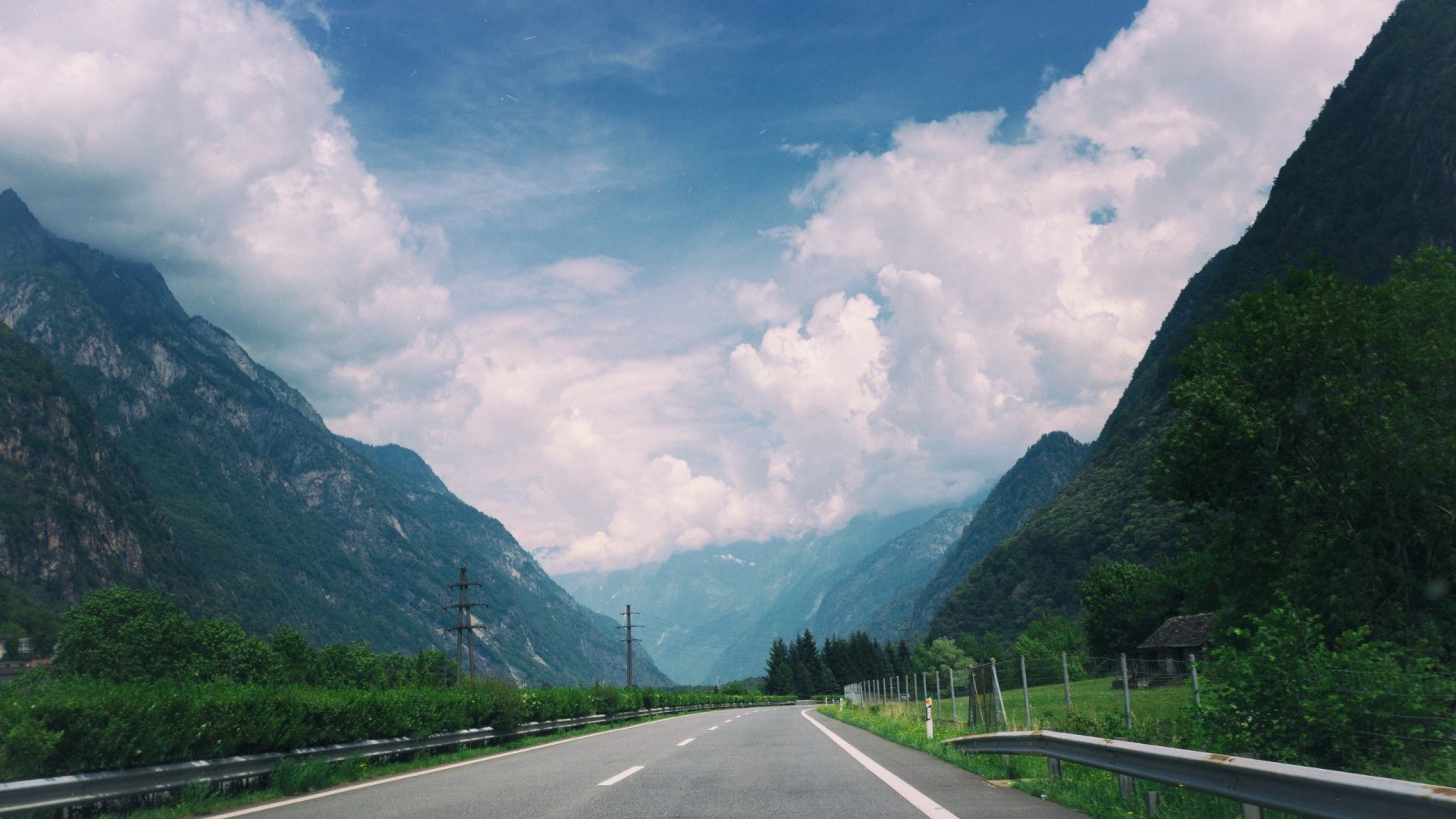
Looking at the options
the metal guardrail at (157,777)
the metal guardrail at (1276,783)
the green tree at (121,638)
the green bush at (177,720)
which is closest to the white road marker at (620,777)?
the metal guardrail at (157,777)

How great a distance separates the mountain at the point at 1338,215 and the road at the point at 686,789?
363ft

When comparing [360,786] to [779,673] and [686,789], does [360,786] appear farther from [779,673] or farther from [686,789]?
[779,673]

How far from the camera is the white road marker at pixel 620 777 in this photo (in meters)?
11.6

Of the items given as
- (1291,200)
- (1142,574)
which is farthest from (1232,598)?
(1291,200)

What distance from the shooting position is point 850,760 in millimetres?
15031

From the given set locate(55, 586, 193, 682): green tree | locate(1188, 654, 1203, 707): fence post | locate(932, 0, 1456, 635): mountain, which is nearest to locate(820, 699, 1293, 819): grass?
locate(1188, 654, 1203, 707): fence post

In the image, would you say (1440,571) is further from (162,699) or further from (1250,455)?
(162,699)

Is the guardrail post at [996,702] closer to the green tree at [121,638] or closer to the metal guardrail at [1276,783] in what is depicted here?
the metal guardrail at [1276,783]

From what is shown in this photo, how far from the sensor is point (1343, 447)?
30797 mm

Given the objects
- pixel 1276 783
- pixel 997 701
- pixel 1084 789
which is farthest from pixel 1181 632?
pixel 1276 783

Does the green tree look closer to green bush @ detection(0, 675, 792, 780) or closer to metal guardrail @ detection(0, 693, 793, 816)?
green bush @ detection(0, 675, 792, 780)

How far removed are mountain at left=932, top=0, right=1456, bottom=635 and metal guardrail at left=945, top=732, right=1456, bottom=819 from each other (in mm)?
115334

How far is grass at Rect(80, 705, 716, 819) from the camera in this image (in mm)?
10148

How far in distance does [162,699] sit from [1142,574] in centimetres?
10476
